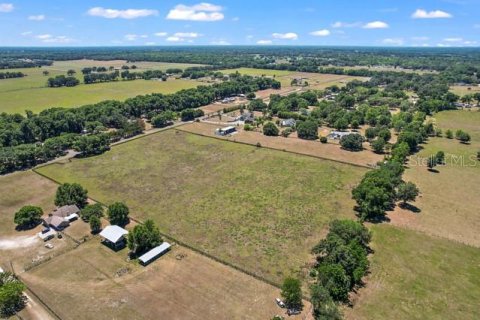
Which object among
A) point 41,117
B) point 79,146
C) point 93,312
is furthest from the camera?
point 41,117

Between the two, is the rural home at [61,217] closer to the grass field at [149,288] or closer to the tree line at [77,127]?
the grass field at [149,288]

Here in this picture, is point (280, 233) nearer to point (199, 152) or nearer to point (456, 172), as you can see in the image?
point (199, 152)

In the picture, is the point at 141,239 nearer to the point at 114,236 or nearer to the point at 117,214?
the point at 114,236

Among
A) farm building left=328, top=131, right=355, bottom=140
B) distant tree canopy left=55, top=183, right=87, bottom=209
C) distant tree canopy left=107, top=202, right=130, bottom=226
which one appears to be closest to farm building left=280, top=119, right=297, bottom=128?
farm building left=328, top=131, right=355, bottom=140

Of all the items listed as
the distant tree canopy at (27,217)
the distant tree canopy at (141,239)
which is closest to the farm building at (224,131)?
the distant tree canopy at (27,217)

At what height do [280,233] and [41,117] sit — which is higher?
[41,117]

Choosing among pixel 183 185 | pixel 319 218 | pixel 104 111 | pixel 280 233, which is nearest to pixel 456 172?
pixel 319 218

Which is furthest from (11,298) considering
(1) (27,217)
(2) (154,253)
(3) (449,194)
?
(3) (449,194)
